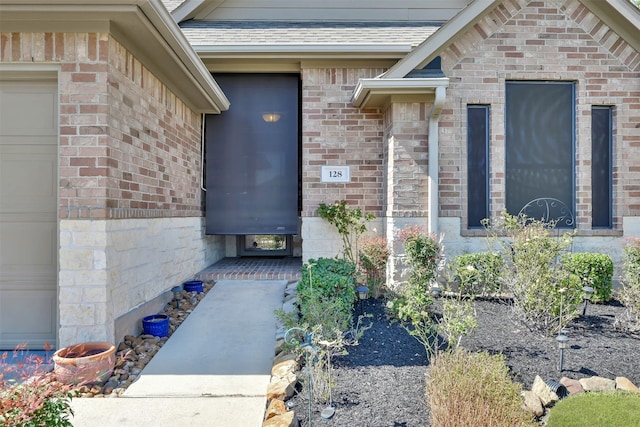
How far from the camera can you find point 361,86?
222 inches

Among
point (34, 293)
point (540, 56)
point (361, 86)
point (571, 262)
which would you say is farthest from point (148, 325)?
point (540, 56)

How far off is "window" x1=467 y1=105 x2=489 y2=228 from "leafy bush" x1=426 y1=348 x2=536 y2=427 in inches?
150

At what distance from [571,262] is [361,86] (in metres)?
3.73

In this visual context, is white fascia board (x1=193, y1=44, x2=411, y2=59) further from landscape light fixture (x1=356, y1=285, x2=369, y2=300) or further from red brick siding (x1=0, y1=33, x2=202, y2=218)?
landscape light fixture (x1=356, y1=285, x2=369, y2=300)

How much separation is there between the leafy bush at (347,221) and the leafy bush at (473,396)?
3.65 meters

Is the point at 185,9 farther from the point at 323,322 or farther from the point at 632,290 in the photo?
the point at 632,290

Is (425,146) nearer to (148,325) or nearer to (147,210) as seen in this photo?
(147,210)

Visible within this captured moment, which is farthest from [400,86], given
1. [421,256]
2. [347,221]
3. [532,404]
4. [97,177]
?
[532,404]

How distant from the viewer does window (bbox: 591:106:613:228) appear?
609cm

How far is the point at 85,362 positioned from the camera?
3.16 m

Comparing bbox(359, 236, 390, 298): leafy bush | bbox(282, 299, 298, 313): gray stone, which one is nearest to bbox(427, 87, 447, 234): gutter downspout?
bbox(359, 236, 390, 298): leafy bush

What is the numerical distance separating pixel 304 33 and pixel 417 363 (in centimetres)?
582

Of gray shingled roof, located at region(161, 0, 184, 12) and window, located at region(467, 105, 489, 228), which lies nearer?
window, located at region(467, 105, 489, 228)

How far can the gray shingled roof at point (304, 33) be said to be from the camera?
6.43 metres
